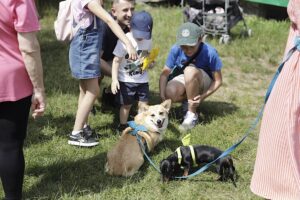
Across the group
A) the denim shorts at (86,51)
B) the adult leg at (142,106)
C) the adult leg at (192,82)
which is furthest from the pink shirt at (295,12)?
the adult leg at (192,82)

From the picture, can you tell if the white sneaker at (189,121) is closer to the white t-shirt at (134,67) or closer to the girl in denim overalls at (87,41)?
the white t-shirt at (134,67)

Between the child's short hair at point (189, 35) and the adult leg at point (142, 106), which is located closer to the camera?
the adult leg at point (142, 106)

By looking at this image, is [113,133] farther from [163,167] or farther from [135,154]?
[163,167]

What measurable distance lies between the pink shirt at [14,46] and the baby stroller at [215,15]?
5.05 meters

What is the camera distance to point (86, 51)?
4.03 metres

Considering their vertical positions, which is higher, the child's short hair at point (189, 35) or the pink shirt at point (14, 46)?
the pink shirt at point (14, 46)

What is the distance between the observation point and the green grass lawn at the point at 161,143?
361 centimetres

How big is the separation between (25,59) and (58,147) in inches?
61.3

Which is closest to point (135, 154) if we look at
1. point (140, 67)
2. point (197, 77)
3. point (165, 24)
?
point (140, 67)

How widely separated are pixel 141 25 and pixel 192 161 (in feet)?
4.57

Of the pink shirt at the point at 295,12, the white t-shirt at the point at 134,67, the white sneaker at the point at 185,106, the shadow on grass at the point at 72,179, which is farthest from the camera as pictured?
the white sneaker at the point at 185,106

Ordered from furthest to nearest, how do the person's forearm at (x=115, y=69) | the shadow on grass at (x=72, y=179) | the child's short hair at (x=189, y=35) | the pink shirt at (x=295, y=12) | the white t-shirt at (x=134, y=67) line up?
the child's short hair at (x=189, y=35), the white t-shirt at (x=134, y=67), the person's forearm at (x=115, y=69), the shadow on grass at (x=72, y=179), the pink shirt at (x=295, y=12)

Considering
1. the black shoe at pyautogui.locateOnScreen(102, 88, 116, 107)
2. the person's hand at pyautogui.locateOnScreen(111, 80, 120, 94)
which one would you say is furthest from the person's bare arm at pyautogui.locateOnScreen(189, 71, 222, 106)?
the person's hand at pyautogui.locateOnScreen(111, 80, 120, 94)

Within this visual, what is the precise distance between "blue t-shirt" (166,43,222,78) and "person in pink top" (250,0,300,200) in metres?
2.16
